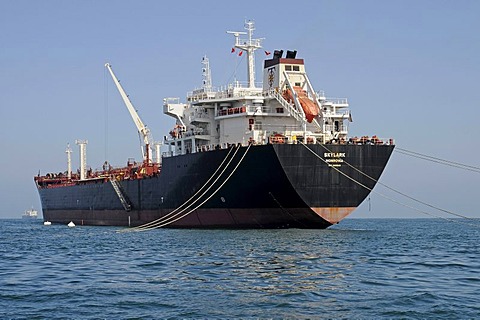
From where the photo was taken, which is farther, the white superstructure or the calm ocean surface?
the white superstructure

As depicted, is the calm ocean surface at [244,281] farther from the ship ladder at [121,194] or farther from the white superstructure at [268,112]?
the ship ladder at [121,194]

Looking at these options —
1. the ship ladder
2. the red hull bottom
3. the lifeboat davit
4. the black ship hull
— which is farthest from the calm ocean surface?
the ship ladder

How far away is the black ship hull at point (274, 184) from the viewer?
36.8m

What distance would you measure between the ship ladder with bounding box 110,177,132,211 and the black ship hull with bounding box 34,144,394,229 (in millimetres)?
9095

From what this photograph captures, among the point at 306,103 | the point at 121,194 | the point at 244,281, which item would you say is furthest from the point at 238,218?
the point at 244,281

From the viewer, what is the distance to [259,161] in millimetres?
37031

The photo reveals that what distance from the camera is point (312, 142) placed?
129ft

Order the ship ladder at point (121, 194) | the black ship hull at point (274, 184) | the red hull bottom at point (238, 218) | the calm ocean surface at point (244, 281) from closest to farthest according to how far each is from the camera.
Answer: the calm ocean surface at point (244, 281), the black ship hull at point (274, 184), the red hull bottom at point (238, 218), the ship ladder at point (121, 194)

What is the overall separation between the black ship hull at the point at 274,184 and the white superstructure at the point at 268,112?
1.86 meters

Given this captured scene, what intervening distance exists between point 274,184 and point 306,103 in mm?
Answer: 6656

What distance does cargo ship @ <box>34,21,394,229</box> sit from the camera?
37.2 m

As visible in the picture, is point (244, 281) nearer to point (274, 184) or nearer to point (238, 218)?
point (274, 184)

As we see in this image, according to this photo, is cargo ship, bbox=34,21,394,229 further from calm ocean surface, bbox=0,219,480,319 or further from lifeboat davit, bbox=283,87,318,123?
calm ocean surface, bbox=0,219,480,319

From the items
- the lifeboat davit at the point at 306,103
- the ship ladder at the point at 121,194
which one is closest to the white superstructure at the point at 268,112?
the lifeboat davit at the point at 306,103
